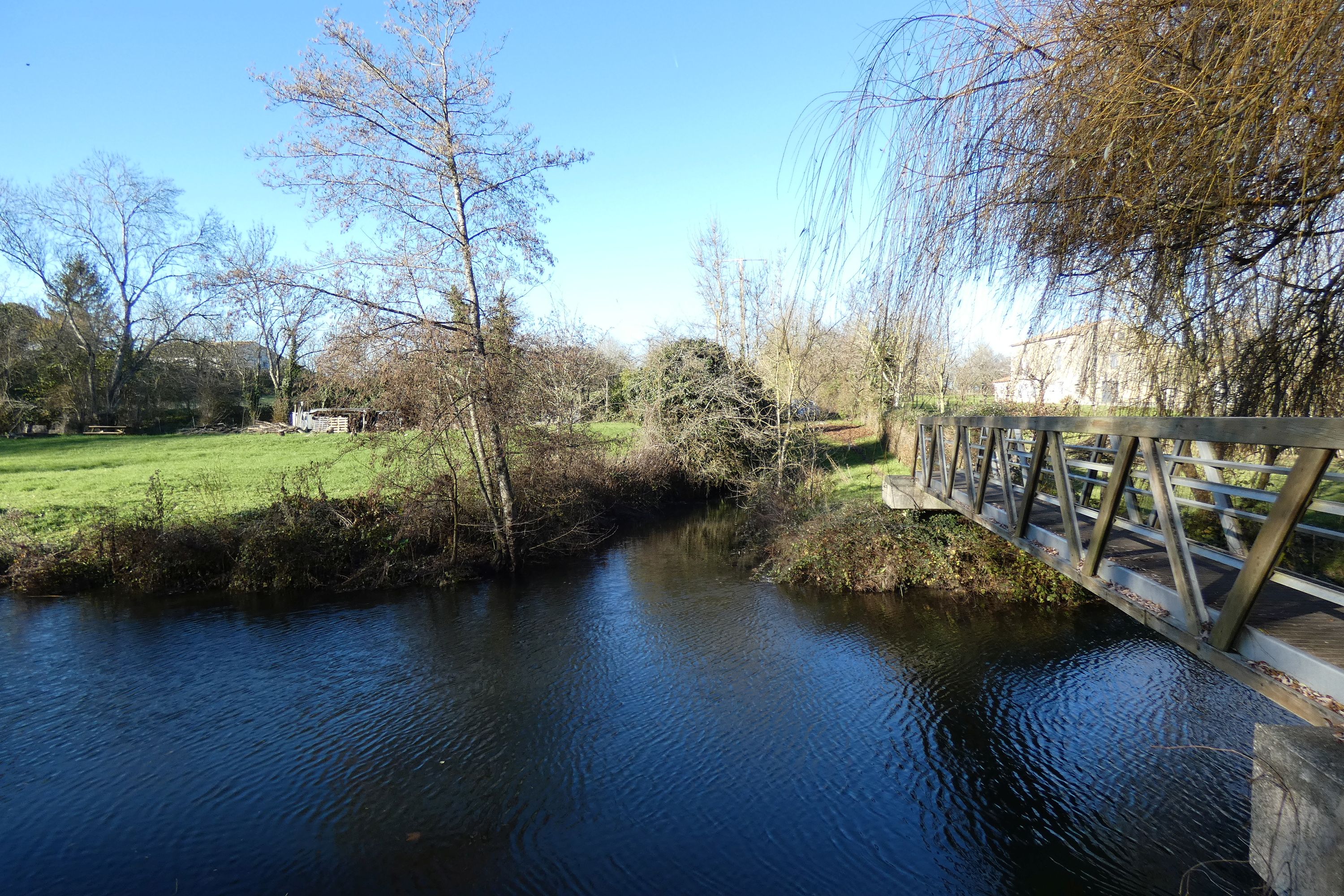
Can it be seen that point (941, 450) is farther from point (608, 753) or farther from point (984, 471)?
point (608, 753)

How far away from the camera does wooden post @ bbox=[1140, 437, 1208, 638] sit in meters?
3.60

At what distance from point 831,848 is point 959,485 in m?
6.88

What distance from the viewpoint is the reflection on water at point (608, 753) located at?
522 centimetres

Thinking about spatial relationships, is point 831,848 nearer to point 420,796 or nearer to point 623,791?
point 623,791

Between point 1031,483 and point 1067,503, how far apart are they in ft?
2.42

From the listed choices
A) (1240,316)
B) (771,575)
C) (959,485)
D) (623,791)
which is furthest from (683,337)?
(1240,316)

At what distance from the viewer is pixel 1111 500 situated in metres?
4.46

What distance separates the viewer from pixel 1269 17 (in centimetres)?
259

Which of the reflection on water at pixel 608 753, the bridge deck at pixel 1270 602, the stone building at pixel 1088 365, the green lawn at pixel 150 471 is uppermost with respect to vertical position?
the stone building at pixel 1088 365

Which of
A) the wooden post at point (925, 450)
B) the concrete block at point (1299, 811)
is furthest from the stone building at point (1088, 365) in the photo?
the wooden post at point (925, 450)

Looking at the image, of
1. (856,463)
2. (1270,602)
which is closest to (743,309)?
(856,463)

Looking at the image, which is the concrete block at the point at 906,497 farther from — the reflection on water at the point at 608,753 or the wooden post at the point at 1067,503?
Answer: the wooden post at the point at 1067,503

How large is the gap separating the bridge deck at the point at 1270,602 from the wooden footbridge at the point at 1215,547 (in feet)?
0.04

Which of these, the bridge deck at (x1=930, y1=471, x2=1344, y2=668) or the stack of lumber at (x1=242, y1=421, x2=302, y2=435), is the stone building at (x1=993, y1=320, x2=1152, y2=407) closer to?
the bridge deck at (x1=930, y1=471, x2=1344, y2=668)
